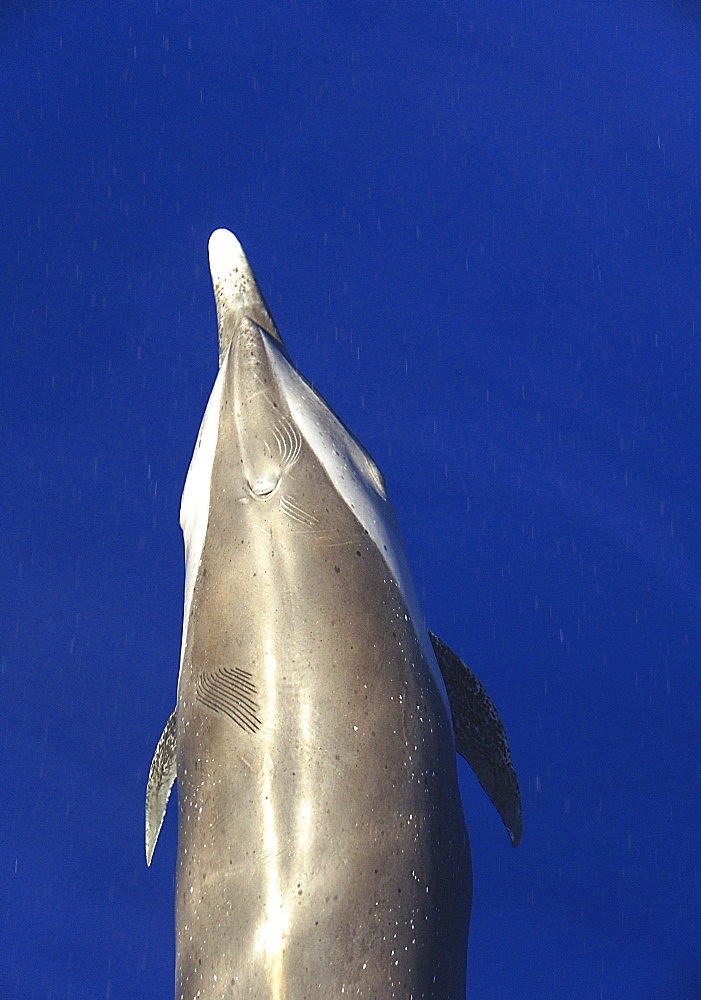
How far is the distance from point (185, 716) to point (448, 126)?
15.3 feet

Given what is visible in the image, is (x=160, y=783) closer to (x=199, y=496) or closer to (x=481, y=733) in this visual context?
(x=199, y=496)

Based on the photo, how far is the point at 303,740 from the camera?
9.34 ft

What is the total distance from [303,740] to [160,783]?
920 millimetres

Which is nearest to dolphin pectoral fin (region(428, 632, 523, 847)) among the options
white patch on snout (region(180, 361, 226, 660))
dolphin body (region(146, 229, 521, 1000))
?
dolphin body (region(146, 229, 521, 1000))

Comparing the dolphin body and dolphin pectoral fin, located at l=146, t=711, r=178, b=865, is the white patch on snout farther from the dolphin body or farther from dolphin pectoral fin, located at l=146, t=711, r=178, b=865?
dolphin pectoral fin, located at l=146, t=711, r=178, b=865

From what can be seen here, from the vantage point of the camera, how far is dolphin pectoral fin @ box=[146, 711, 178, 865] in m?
3.52

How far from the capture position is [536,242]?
6.39m

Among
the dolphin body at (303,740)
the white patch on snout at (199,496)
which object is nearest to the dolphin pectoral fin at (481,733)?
the dolphin body at (303,740)

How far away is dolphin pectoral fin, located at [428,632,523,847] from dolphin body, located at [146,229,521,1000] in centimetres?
31

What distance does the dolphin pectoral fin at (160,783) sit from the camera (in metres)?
3.52

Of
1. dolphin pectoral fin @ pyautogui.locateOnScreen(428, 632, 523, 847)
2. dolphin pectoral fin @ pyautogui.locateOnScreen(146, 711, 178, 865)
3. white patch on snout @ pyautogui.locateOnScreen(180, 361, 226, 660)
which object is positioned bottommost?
dolphin pectoral fin @ pyautogui.locateOnScreen(146, 711, 178, 865)

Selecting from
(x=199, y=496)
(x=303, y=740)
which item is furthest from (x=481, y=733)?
(x=199, y=496)

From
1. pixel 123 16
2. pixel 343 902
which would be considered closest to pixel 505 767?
pixel 343 902

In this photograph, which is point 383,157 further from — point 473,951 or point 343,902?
point 343,902
